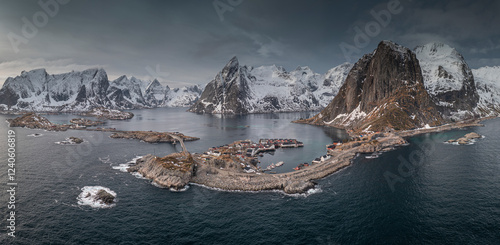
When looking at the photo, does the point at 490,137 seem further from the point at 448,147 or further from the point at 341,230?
the point at 341,230

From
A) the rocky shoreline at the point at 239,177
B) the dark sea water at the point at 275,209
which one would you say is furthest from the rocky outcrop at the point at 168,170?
the dark sea water at the point at 275,209

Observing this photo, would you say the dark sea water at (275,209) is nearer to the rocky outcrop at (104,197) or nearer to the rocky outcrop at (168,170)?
the rocky outcrop at (104,197)

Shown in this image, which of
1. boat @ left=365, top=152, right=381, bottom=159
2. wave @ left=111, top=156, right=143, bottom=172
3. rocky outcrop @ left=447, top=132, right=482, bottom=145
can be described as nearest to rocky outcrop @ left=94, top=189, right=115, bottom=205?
wave @ left=111, top=156, right=143, bottom=172

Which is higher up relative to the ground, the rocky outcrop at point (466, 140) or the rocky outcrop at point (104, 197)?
the rocky outcrop at point (466, 140)

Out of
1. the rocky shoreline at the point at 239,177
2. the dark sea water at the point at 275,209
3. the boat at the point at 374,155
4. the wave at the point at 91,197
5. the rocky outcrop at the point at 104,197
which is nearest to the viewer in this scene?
the dark sea water at the point at 275,209

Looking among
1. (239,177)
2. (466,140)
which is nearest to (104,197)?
(239,177)

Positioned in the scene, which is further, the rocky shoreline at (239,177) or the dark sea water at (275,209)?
the rocky shoreline at (239,177)

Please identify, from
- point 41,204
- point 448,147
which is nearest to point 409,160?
point 448,147

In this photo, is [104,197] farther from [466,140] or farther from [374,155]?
[466,140]
